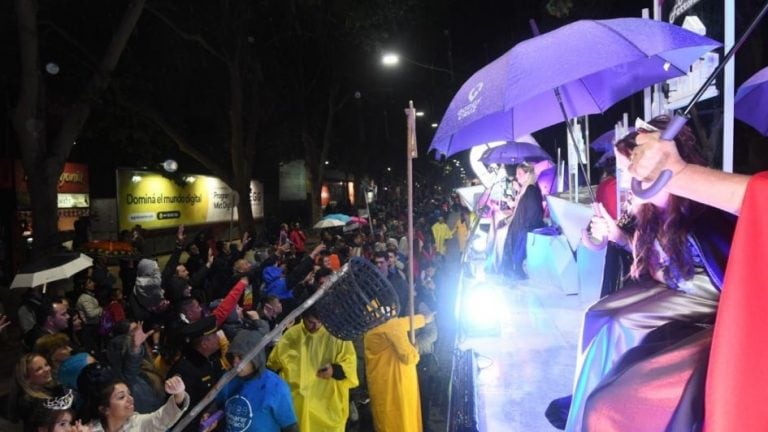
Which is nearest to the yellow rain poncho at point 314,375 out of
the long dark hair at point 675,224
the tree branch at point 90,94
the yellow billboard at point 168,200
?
the long dark hair at point 675,224

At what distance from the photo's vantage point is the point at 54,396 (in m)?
4.09

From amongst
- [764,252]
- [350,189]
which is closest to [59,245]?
[764,252]

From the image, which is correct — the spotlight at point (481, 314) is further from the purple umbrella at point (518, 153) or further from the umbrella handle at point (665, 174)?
the umbrella handle at point (665, 174)

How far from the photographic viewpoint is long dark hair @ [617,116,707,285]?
200 centimetres

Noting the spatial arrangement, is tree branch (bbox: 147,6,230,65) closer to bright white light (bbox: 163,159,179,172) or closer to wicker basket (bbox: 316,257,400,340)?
bright white light (bbox: 163,159,179,172)

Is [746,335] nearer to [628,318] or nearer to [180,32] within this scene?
[628,318]

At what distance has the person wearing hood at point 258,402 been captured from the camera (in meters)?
3.87

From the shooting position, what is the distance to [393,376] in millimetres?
5234

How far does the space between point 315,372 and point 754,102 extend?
168 inches

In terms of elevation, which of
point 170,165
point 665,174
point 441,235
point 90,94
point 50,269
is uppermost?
point 90,94

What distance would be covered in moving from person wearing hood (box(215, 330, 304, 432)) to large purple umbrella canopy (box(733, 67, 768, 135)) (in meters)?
4.08

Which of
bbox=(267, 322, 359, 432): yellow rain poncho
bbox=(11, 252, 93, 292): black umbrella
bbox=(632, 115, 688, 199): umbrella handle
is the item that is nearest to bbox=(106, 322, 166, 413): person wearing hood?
bbox=(267, 322, 359, 432): yellow rain poncho

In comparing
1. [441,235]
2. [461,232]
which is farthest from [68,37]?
[461,232]

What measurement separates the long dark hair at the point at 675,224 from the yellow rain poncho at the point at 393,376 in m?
3.23
